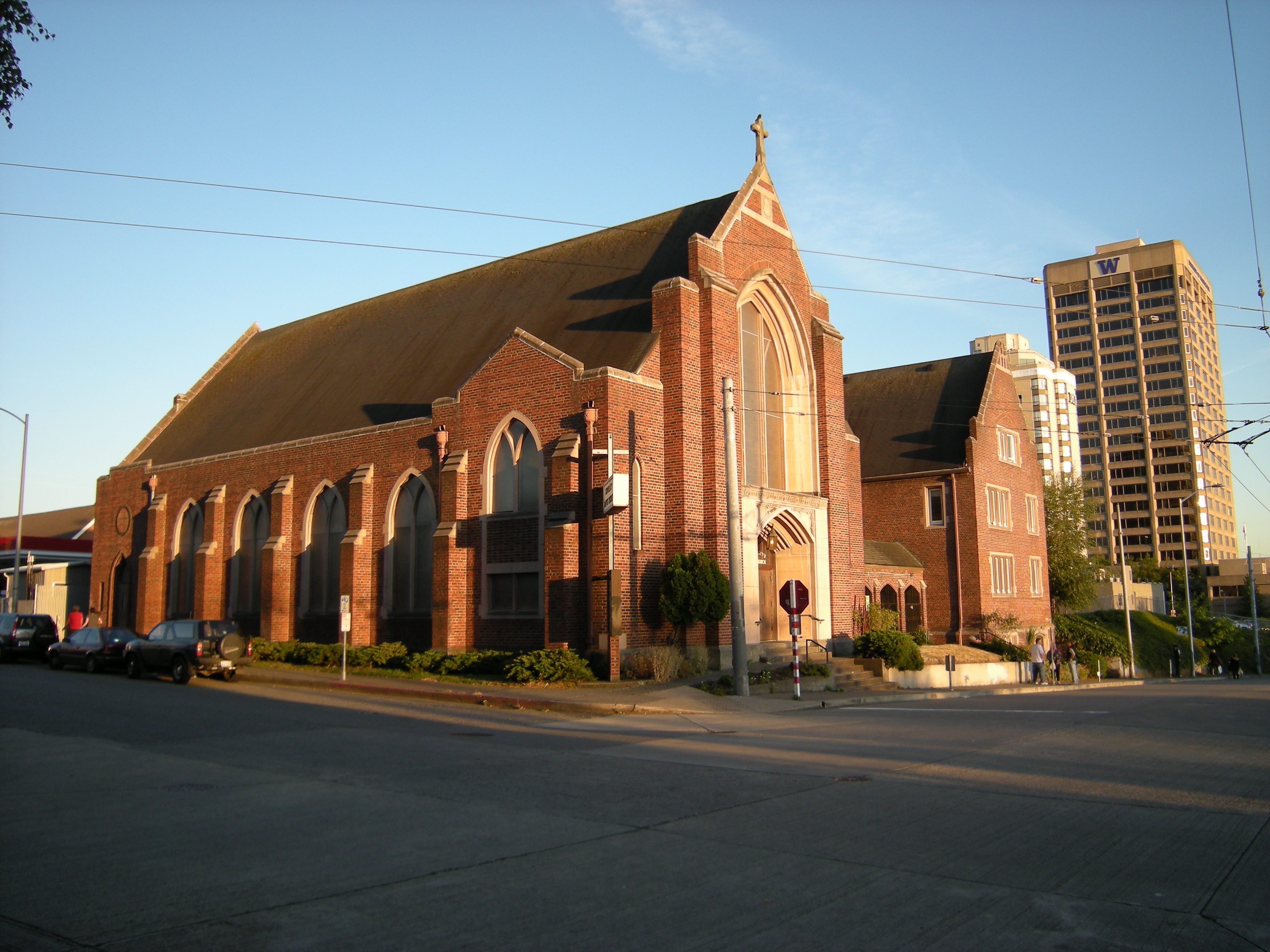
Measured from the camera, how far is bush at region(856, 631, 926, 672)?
2814 centimetres

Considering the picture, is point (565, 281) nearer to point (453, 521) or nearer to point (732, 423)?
point (453, 521)

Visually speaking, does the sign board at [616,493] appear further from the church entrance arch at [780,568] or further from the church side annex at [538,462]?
the church entrance arch at [780,568]

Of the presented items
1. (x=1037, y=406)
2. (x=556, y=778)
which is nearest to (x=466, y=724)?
(x=556, y=778)

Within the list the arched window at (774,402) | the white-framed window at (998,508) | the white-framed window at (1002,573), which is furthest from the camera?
the white-framed window at (998,508)

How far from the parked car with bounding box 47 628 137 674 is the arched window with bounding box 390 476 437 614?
7.06 m

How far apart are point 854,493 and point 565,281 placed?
11178 millimetres

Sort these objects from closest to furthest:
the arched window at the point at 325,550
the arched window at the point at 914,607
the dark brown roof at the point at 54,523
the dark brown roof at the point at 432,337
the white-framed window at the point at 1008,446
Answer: the dark brown roof at the point at 432,337 → the arched window at the point at 325,550 → the arched window at the point at 914,607 → the white-framed window at the point at 1008,446 → the dark brown roof at the point at 54,523

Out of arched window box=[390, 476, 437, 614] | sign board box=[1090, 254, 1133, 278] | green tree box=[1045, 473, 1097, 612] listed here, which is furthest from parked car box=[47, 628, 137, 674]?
sign board box=[1090, 254, 1133, 278]

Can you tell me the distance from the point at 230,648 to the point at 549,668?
8.51 metres

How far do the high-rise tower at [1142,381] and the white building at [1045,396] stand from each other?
4.76 m

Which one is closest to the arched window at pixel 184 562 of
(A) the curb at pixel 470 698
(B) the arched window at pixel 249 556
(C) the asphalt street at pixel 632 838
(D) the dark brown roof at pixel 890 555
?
(B) the arched window at pixel 249 556

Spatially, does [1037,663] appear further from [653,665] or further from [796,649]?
[653,665]

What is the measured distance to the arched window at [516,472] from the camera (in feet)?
83.1

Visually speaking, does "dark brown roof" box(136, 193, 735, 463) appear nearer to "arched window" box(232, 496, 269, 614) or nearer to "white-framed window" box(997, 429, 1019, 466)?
"arched window" box(232, 496, 269, 614)
